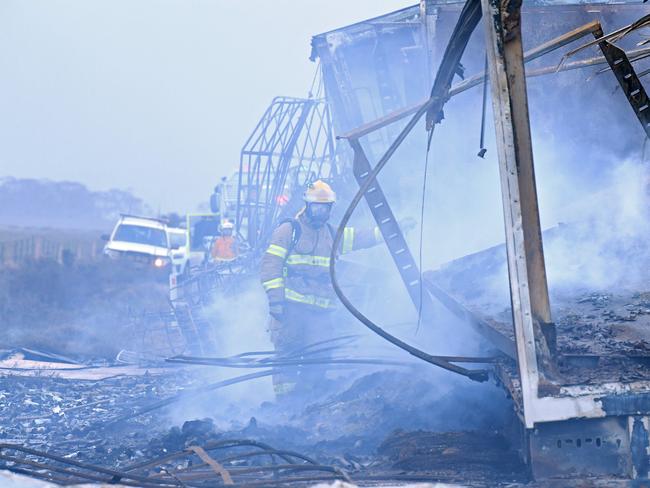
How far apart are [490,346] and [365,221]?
18.5ft

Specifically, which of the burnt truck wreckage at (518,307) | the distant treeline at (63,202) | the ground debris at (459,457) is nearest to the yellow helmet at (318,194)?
the burnt truck wreckage at (518,307)

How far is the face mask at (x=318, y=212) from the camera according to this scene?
7426 mm

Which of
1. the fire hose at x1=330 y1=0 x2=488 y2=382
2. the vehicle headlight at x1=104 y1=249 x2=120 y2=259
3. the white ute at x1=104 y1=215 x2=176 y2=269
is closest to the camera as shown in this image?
the fire hose at x1=330 y1=0 x2=488 y2=382

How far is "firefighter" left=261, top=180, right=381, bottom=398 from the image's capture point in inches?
291

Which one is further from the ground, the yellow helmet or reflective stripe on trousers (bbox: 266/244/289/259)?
the yellow helmet

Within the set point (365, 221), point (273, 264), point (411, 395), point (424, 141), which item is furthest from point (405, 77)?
point (411, 395)

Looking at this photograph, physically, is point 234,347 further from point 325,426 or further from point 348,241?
point 325,426

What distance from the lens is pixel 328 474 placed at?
4.18 m

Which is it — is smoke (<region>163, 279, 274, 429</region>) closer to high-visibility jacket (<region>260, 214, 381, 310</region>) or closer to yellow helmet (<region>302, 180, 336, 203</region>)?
high-visibility jacket (<region>260, 214, 381, 310</region>)

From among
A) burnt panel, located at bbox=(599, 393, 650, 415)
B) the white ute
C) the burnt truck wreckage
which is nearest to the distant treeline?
the white ute

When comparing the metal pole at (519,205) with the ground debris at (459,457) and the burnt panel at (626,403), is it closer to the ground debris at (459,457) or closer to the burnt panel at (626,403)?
the burnt panel at (626,403)

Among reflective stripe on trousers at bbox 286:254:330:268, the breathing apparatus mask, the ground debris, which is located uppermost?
the breathing apparatus mask

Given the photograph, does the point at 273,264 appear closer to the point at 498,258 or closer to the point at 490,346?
the point at 498,258

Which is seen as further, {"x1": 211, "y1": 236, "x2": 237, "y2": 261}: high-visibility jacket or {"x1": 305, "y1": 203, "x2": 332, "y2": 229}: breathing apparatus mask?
{"x1": 211, "y1": 236, "x2": 237, "y2": 261}: high-visibility jacket
